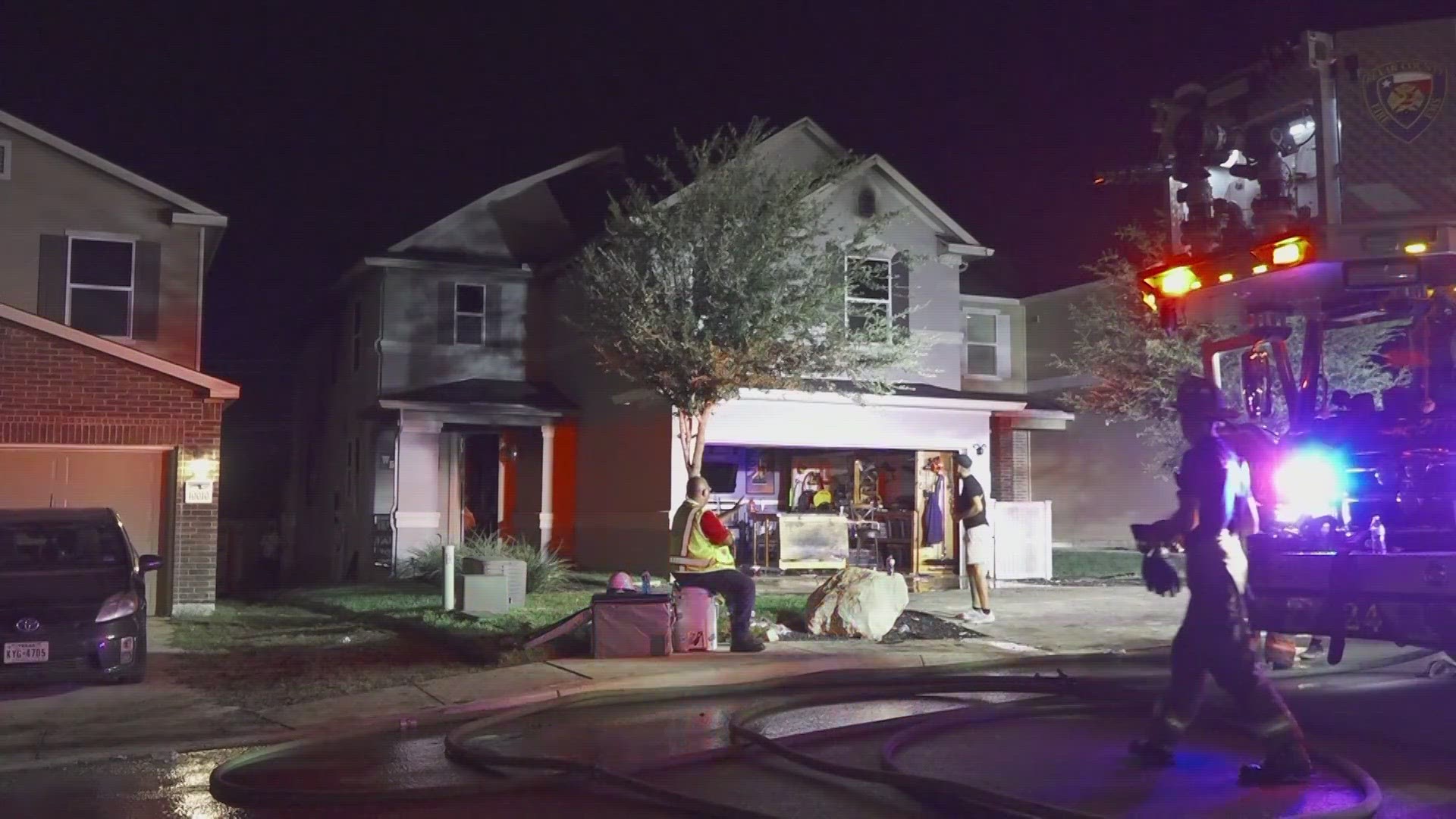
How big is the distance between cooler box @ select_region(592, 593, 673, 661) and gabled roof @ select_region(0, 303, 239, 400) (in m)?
6.73

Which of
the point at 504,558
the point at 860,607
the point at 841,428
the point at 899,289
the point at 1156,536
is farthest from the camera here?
the point at 899,289

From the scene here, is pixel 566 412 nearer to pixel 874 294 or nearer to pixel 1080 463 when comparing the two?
pixel 874 294

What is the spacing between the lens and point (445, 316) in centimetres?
2173

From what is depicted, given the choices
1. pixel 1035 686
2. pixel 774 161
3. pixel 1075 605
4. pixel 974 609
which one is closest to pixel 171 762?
pixel 1035 686

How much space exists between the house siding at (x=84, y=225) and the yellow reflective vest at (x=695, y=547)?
31.0 ft

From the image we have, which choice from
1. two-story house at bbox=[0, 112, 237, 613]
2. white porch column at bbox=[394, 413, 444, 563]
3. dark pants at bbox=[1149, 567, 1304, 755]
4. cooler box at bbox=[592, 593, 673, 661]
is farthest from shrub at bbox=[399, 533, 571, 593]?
dark pants at bbox=[1149, 567, 1304, 755]

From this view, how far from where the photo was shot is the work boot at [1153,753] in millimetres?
6480

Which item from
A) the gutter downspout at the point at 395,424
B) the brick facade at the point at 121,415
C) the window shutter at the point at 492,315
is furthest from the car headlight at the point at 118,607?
the window shutter at the point at 492,315

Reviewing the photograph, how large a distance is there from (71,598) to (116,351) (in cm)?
556

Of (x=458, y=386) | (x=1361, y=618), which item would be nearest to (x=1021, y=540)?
(x=458, y=386)

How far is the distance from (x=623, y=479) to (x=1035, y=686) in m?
11.6

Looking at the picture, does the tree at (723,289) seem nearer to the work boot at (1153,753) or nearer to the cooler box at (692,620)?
the cooler box at (692,620)

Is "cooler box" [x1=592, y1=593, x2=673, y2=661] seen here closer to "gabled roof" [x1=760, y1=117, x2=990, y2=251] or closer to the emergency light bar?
the emergency light bar

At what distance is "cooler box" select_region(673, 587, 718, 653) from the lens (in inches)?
434
